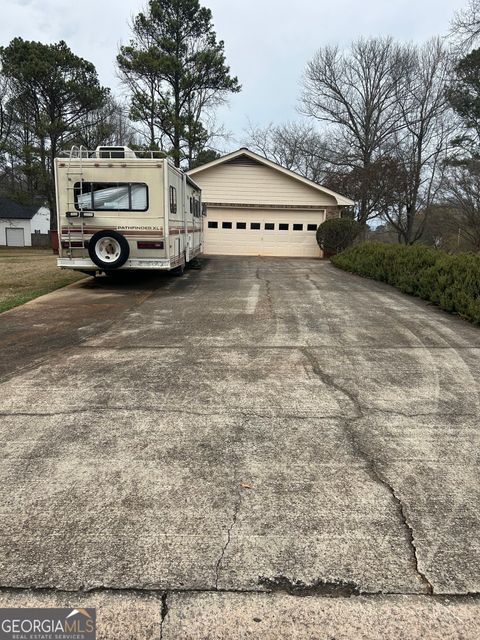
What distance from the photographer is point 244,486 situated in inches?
119

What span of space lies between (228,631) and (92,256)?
9.25 meters

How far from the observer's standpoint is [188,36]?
29.0m

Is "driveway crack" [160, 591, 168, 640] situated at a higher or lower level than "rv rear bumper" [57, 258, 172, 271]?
lower

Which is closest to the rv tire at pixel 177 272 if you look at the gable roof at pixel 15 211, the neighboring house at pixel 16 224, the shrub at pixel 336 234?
the shrub at pixel 336 234

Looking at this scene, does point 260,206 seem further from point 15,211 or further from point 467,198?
point 15,211

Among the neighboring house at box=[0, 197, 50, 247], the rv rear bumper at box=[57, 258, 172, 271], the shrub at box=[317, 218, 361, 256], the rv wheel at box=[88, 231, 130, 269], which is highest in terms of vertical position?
the neighboring house at box=[0, 197, 50, 247]

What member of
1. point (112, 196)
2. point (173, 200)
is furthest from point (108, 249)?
point (173, 200)

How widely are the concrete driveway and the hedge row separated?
2.26 metres

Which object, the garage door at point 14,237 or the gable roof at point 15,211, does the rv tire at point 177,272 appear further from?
the garage door at point 14,237

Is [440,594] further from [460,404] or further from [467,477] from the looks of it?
[460,404]

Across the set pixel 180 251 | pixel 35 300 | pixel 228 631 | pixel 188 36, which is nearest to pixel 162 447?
pixel 228 631

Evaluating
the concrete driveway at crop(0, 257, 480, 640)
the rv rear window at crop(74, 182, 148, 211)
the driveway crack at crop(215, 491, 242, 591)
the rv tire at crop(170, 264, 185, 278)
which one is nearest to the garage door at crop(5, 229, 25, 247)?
the rv tire at crop(170, 264, 185, 278)

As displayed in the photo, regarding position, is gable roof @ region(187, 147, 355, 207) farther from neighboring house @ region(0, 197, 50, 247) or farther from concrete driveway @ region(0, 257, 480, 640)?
neighboring house @ region(0, 197, 50, 247)

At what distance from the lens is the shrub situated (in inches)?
803
